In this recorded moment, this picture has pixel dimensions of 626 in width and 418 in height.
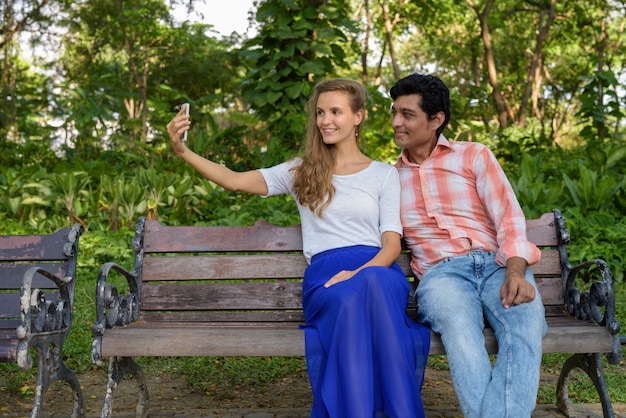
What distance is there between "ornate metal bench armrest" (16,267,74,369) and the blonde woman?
0.82 metres

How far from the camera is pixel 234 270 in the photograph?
3.66 m

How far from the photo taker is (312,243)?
3.46 metres

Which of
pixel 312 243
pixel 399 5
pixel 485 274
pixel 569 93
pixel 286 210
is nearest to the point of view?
pixel 485 274

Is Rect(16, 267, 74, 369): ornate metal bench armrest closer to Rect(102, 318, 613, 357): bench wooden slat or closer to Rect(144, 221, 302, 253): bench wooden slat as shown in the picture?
Rect(102, 318, 613, 357): bench wooden slat

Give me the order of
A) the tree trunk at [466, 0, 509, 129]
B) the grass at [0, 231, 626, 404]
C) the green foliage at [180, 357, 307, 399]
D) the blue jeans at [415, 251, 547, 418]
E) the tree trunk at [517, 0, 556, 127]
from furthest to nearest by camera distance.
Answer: the tree trunk at [517, 0, 556, 127], the tree trunk at [466, 0, 509, 129], the green foliage at [180, 357, 307, 399], the grass at [0, 231, 626, 404], the blue jeans at [415, 251, 547, 418]

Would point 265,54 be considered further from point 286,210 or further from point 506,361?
point 506,361

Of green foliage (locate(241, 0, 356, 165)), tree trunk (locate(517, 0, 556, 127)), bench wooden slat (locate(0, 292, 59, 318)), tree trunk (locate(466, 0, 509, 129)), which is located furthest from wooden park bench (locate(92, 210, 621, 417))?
tree trunk (locate(517, 0, 556, 127))

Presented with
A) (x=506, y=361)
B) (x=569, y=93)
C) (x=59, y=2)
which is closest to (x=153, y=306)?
(x=506, y=361)

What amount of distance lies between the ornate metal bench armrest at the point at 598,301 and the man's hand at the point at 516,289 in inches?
14.2

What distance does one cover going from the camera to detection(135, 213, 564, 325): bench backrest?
3.64 meters

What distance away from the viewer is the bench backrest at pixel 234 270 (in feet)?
11.9

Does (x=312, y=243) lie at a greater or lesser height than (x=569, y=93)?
lesser

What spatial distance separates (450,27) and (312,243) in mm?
19581

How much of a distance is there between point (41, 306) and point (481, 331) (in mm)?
1870
